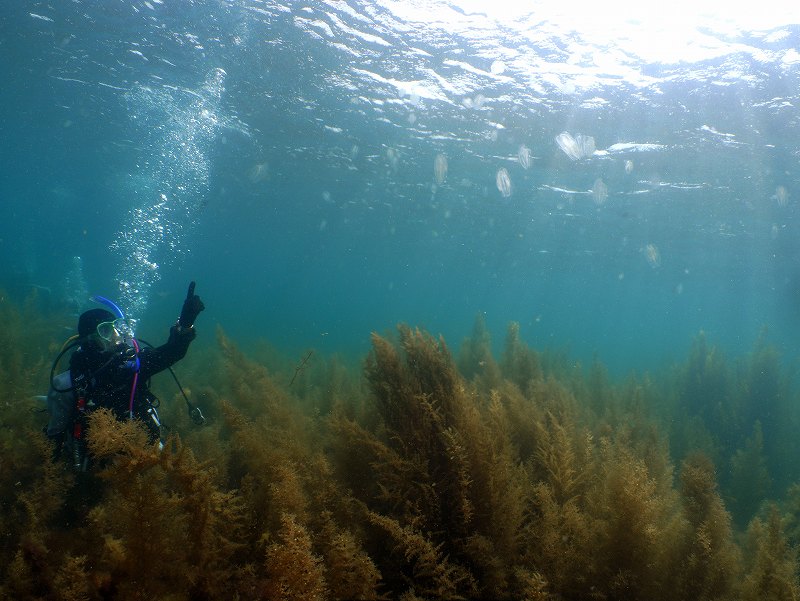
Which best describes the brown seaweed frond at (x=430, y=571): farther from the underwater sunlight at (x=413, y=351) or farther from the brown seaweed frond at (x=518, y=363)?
the brown seaweed frond at (x=518, y=363)

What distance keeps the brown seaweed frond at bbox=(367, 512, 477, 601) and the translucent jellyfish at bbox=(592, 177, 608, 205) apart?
20280 millimetres

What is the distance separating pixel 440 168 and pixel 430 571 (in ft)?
68.2

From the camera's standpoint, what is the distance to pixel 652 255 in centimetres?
3425

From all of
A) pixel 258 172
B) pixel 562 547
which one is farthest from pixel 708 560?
pixel 258 172

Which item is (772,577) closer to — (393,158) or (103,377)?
(103,377)

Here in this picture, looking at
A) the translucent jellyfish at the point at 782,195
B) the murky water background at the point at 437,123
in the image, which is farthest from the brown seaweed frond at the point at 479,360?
the translucent jellyfish at the point at 782,195

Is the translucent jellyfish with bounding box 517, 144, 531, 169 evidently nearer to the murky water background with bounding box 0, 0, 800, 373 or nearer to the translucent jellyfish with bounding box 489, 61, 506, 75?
the murky water background with bounding box 0, 0, 800, 373

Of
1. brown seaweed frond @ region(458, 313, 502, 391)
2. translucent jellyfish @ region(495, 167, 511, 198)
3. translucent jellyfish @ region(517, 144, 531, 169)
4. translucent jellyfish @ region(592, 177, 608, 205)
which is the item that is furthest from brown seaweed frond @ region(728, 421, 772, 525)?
translucent jellyfish @ region(495, 167, 511, 198)

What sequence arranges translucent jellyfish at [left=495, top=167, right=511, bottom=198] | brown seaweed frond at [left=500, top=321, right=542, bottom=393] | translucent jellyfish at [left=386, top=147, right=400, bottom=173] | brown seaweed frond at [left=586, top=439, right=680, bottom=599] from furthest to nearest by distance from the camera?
translucent jellyfish at [left=495, top=167, right=511, bottom=198]
translucent jellyfish at [left=386, top=147, right=400, bottom=173]
brown seaweed frond at [left=500, top=321, right=542, bottom=393]
brown seaweed frond at [left=586, top=439, right=680, bottom=599]

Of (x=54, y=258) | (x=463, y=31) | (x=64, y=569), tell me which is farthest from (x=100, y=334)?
(x=54, y=258)

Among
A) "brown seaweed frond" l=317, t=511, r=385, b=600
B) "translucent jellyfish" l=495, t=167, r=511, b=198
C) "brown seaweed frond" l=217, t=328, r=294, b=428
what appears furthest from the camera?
"translucent jellyfish" l=495, t=167, r=511, b=198

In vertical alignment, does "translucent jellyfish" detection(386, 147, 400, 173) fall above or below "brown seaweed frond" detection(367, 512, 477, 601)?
above

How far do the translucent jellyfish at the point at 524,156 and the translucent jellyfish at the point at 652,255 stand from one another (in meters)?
17.4

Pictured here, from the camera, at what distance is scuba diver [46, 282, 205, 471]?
14.8 ft
